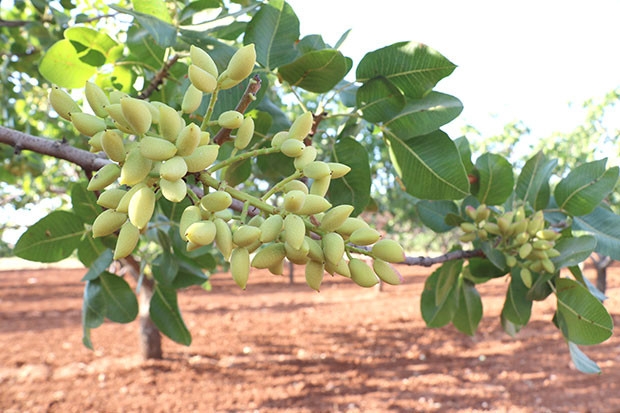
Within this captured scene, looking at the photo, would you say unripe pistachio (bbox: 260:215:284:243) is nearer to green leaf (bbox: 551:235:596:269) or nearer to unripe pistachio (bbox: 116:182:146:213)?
unripe pistachio (bbox: 116:182:146:213)

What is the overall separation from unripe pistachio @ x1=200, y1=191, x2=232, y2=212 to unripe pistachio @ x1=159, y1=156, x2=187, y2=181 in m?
0.05

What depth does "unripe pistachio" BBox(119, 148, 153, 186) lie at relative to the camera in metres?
0.57

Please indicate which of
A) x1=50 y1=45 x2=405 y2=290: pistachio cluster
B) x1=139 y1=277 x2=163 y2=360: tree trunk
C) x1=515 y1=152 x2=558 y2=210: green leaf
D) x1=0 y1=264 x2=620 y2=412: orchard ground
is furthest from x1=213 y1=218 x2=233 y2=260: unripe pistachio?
x1=139 y1=277 x2=163 y2=360: tree trunk

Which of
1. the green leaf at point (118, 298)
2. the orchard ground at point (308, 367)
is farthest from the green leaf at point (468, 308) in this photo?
the orchard ground at point (308, 367)

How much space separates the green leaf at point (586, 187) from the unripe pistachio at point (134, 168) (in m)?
1.27

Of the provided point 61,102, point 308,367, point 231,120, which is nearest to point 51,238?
point 61,102

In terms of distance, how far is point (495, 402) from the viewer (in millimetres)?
4527

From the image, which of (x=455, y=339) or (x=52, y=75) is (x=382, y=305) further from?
(x=52, y=75)

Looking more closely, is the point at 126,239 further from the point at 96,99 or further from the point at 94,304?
the point at 94,304

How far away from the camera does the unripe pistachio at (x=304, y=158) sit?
26.8 inches

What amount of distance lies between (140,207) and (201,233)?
0.24 feet

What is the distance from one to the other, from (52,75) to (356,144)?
0.77 m

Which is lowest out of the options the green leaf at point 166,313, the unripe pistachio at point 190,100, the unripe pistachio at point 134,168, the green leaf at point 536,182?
the green leaf at point 166,313

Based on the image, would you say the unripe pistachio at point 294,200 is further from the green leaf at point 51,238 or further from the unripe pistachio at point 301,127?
the green leaf at point 51,238
